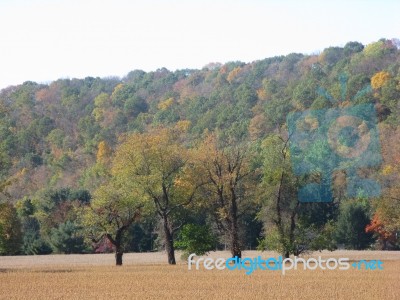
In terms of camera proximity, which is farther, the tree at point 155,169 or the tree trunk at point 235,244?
the tree at point 155,169

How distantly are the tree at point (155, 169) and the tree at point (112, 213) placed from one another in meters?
0.97

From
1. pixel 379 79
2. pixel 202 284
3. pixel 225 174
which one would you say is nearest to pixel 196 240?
pixel 225 174

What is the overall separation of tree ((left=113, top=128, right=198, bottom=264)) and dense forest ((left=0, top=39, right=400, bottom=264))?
0.25 ft

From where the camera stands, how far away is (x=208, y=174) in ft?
184

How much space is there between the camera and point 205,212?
77.3 m

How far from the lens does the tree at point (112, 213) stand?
53906 mm

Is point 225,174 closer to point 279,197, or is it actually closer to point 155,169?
point 279,197

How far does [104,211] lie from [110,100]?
141220mm

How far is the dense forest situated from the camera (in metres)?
55.4

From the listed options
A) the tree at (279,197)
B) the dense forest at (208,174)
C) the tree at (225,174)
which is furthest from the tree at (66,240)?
the tree at (279,197)

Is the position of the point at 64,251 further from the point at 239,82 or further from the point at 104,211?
the point at 239,82

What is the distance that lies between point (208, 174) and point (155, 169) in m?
3.67

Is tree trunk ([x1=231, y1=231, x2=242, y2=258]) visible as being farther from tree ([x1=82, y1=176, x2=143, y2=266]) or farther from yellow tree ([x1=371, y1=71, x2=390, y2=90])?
yellow tree ([x1=371, y1=71, x2=390, y2=90])

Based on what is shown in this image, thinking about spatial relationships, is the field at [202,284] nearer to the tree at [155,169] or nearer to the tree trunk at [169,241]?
the tree trunk at [169,241]
